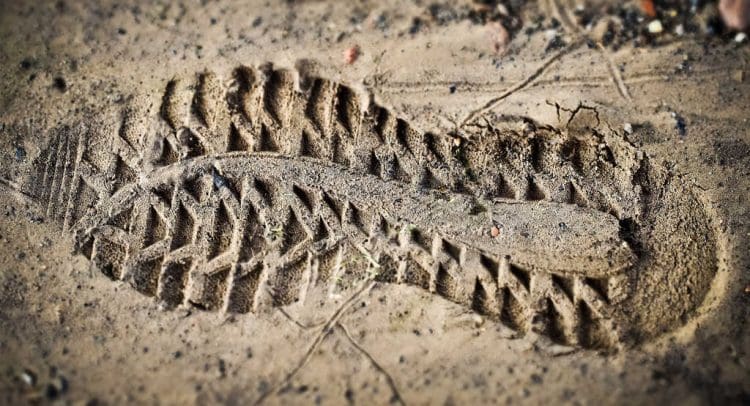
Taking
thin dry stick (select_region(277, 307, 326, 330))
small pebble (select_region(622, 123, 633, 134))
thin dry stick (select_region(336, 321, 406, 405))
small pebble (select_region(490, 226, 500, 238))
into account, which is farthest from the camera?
small pebble (select_region(622, 123, 633, 134))

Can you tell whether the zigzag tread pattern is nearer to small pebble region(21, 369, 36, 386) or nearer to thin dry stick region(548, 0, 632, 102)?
thin dry stick region(548, 0, 632, 102)

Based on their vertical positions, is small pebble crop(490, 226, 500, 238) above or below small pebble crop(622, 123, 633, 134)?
below

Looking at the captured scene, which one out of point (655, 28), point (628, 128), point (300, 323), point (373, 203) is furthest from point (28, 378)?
point (655, 28)

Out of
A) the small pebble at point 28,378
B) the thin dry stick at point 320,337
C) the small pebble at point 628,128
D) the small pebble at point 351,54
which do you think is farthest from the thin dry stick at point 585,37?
the small pebble at point 28,378

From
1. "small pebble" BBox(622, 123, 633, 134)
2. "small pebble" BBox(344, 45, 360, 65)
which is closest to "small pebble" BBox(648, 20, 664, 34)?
"small pebble" BBox(622, 123, 633, 134)

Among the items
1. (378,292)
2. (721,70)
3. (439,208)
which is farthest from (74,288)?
(721,70)

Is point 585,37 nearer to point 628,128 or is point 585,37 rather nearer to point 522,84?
point 522,84

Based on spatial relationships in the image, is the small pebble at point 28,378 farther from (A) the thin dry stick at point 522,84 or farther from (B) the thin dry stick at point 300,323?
(A) the thin dry stick at point 522,84
